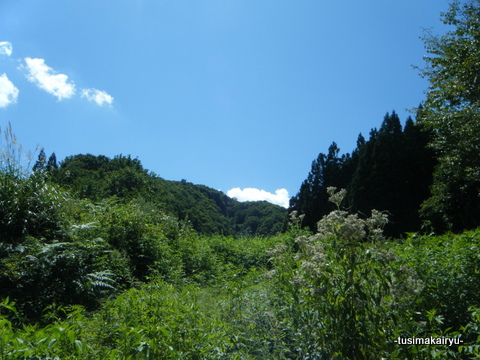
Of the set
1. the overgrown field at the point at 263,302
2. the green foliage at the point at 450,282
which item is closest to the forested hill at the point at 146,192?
the overgrown field at the point at 263,302

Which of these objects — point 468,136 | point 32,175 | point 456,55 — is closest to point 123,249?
point 32,175

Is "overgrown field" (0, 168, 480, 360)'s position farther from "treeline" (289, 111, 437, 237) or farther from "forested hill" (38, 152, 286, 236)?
"treeline" (289, 111, 437, 237)

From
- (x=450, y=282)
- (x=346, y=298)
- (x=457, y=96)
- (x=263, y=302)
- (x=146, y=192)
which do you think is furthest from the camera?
(x=146, y=192)

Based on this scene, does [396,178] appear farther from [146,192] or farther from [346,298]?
[346,298]

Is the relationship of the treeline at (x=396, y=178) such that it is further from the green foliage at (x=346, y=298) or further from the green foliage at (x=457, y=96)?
the green foliage at (x=346, y=298)

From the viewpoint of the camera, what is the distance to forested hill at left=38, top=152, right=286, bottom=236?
16148mm

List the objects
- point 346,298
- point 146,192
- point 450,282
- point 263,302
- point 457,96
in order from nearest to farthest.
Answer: point 346,298, point 450,282, point 263,302, point 457,96, point 146,192

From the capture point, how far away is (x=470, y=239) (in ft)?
16.4

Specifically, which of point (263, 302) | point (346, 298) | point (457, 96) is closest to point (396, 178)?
point (457, 96)

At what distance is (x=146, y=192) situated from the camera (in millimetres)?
24484

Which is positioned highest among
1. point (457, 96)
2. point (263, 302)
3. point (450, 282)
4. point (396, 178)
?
Answer: point (396, 178)

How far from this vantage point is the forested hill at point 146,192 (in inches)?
636

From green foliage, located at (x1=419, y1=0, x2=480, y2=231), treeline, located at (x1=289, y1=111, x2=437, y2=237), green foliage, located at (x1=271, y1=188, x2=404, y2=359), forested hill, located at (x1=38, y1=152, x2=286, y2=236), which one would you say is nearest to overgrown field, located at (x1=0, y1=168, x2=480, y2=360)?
green foliage, located at (x1=271, y1=188, x2=404, y2=359)

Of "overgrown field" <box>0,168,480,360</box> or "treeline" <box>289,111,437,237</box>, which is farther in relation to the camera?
"treeline" <box>289,111,437,237</box>
